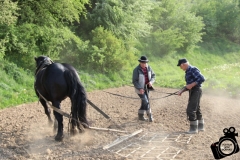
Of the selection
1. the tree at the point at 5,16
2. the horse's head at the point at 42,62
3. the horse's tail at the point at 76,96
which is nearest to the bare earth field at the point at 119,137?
the horse's tail at the point at 76,96

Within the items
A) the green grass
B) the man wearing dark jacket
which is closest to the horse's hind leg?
the green grass

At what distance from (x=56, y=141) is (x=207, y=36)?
30986 millimetres

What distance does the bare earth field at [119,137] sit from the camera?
20.0ft

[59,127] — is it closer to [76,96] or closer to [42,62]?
[76,96]

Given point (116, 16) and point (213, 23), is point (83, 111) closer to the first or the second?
point (116, 16)

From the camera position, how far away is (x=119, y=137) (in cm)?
688

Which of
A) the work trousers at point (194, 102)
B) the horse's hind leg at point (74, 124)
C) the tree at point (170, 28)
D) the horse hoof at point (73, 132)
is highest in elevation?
the tree at point (170, 28)

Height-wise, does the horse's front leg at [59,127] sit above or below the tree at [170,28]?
below

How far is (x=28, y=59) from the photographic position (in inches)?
541

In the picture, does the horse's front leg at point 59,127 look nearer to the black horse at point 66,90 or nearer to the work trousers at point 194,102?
the black horse at point 66,90

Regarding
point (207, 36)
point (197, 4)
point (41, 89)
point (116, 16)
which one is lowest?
point (41, 89)

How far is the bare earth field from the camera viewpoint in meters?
6.11

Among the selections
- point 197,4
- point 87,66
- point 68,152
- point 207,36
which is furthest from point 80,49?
point 197,4

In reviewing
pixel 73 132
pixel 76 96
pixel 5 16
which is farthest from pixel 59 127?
pixel 5 16
